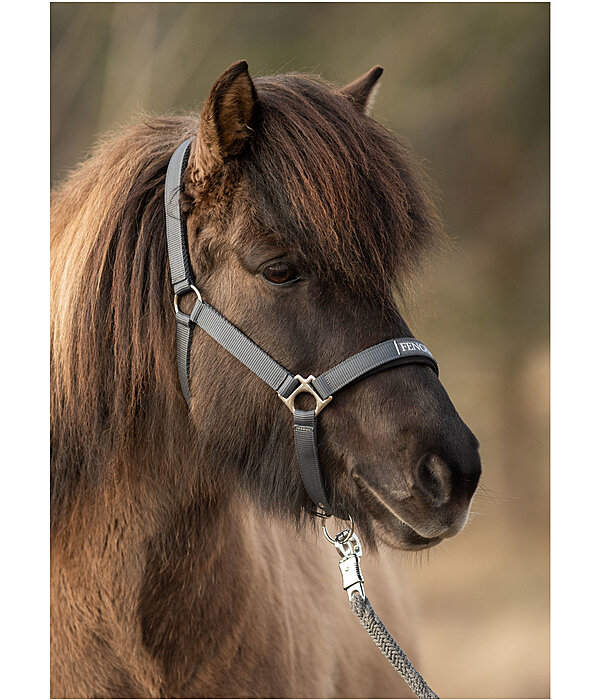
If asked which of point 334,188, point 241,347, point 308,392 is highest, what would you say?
→ point 334,188

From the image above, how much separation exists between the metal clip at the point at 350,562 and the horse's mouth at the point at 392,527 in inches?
5.6

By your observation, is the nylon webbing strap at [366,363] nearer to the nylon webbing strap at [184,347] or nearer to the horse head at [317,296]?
the horse head at [317,296]

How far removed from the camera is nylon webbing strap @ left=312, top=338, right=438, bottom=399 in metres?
1.36

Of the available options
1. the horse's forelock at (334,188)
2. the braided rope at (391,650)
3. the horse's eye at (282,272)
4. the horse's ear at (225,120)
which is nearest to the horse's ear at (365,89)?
the horse's forelock at (334,188)

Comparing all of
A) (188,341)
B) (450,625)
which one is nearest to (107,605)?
(188,341)

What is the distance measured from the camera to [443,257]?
1.75 metres

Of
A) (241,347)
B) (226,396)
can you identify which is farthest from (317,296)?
(226,396)

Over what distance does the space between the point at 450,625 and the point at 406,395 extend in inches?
270

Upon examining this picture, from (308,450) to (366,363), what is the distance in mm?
238

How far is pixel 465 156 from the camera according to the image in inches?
285

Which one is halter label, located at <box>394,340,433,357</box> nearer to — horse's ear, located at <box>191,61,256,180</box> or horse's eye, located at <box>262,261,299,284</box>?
horse's eye, located at <box>262,261,299,284</box>

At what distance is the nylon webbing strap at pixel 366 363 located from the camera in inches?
53.4

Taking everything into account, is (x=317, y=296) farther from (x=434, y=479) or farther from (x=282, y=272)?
(x=434, y=479)

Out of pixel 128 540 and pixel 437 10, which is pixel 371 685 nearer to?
pixel 128 540
